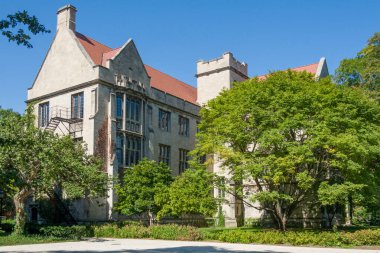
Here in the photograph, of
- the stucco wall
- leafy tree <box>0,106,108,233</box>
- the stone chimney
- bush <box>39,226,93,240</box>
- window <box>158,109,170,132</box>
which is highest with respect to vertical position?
the stone chimney

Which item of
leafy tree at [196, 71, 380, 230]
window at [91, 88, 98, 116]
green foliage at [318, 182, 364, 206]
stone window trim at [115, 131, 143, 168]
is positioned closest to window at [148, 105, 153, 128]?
stone window trim at [115, 131, 143, 168]

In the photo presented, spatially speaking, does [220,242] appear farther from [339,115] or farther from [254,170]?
[339,115]

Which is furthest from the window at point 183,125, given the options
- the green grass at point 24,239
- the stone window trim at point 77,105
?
the green grass at point 24,239

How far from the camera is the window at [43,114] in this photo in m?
38.2

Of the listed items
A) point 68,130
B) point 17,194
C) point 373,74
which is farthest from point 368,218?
point 17,194

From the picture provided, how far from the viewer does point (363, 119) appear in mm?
27469

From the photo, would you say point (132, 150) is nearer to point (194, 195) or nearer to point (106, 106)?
point (106, 106)

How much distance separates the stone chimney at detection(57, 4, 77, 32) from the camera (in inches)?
1500

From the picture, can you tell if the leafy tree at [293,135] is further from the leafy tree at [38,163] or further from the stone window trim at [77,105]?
the stone window trim at [77,105]

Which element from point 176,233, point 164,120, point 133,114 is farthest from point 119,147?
point 176,233

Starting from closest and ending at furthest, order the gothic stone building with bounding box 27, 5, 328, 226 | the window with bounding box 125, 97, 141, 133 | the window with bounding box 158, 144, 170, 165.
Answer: the gothic stone building with bounding box 27, 5, 328, 226 < the window with bounding box 125, 97, 141, 133 < the window with bounding box 158, 144, 170, 165

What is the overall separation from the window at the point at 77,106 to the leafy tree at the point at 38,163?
6810 millimetres

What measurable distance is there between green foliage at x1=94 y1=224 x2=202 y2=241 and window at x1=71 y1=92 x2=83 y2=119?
10.5 meters

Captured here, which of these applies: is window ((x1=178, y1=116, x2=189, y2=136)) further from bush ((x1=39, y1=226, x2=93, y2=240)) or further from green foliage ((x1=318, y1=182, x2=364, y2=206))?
green foliage ((x1=318, y1=182, x2=364, y2=206))
